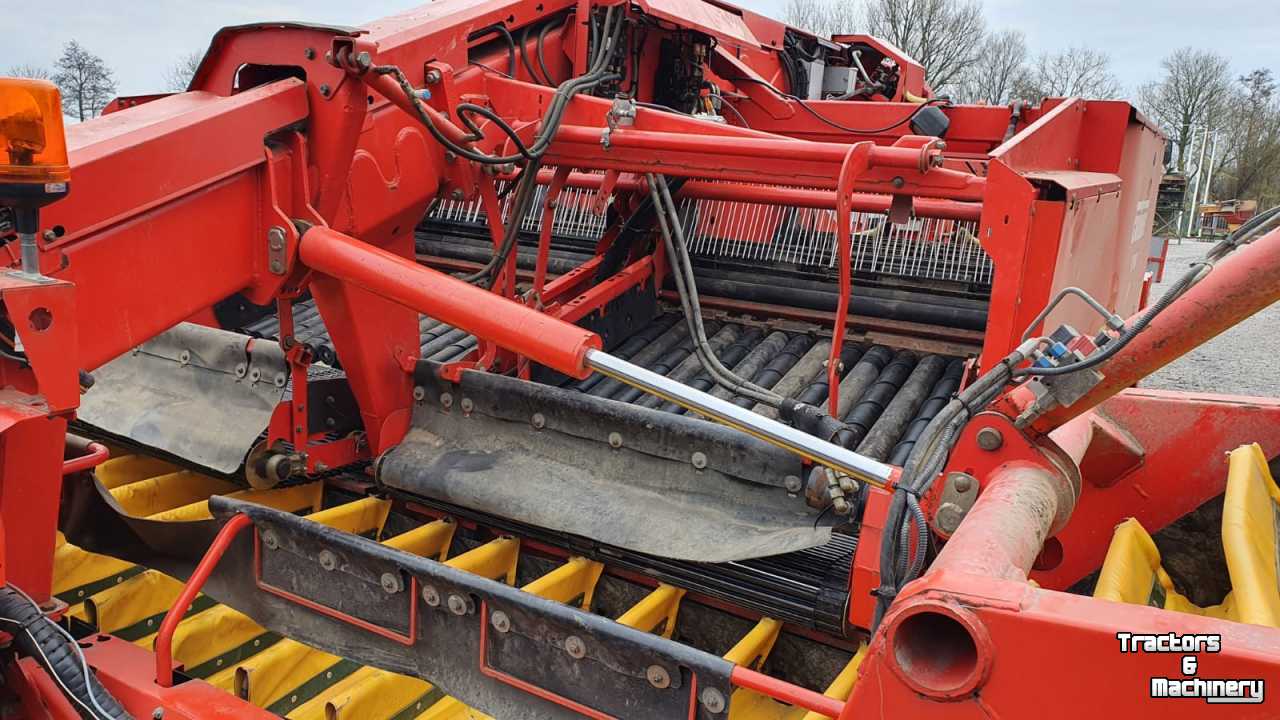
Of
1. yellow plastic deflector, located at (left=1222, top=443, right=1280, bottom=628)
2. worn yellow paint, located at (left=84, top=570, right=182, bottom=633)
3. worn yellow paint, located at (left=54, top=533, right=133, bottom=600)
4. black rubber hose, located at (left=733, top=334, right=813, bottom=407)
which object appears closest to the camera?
yellow plastic deflector, located at (left=1222, top=443, right=1280, bottom=628)

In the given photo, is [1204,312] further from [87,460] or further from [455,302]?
[87,460]

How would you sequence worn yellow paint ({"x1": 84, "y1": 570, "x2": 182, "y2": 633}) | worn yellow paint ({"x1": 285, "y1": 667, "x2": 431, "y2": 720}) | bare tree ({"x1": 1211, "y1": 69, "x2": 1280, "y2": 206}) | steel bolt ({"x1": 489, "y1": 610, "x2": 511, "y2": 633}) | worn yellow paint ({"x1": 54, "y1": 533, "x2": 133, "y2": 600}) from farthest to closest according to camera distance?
1. bare tree ({"x1": 1211, "y1": 69, "x2": 1280, "y2": 206})
2. worn yellow paint ({"x1": 54, "y1": 533, "x2": 133, "y2": 600})
3. worn yellow paint ({"x1": 84, "y1": 570, "x2": 182, "y2": 633})
4. worn yellow paint ({"x1": 285, "y1": 667, "x2": 431, "y2": 720})
5. steel bolt ({"x1": 489, "y1": 610, "x2": 511, "y2": 633})

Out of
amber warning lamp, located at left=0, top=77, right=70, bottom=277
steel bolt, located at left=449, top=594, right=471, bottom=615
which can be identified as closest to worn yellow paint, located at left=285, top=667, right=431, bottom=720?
steel bolt, located at left=449, top=594, right=471, bottom=615

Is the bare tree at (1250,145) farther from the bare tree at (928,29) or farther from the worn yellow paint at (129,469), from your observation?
the worn yellow paint at (129,469)

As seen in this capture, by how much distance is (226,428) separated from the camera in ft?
10.1

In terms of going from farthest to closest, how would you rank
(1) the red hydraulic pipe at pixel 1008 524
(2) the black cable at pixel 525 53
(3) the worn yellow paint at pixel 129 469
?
1. (2) the black cable at pixel 525 53
2. (3) the worn yellow paint at pixel 129 469
3. (1) the red hydraulic pipe at pixel 1008 524

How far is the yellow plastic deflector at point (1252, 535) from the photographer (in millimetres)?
1967

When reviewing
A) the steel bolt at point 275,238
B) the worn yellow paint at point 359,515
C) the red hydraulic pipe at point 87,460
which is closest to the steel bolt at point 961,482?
the steel bolt at point 275,238

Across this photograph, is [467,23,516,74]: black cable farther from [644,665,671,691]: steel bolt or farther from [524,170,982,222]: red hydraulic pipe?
[644,665,671,691]: steel bolt

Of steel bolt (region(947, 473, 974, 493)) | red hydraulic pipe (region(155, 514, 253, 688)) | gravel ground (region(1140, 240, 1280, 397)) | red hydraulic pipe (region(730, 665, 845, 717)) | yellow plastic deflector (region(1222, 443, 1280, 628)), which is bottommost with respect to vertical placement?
gravel ground (region(1140, 240, 1280, 397))

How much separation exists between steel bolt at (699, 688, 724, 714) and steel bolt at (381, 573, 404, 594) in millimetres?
841

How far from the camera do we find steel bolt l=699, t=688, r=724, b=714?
2047 millimetres

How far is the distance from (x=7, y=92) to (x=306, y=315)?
3401 mm

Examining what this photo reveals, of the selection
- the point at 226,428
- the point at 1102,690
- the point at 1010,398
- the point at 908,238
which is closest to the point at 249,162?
the point at 226,428
